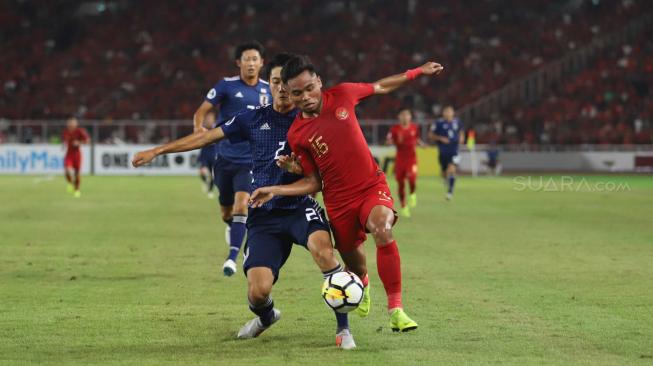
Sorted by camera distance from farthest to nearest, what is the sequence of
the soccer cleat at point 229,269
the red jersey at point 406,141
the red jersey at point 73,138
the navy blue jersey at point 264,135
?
1. the red jersey at point 73,138
2. the red jersey at point 406,141
3. the soccer cleat at point 229,269
4. the navy blue jersey at point 264,135

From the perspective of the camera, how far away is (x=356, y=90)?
797cm

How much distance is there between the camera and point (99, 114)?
50688 millimetres

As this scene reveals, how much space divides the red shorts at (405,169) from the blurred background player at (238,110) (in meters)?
11.3

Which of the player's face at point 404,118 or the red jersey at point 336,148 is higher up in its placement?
the player's face at point 404,118

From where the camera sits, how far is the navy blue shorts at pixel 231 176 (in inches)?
492

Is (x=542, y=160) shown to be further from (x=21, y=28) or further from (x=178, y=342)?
(x=178, y=342)

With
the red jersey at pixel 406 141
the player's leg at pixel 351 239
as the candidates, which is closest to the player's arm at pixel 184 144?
the player's leg at pixel 351 239

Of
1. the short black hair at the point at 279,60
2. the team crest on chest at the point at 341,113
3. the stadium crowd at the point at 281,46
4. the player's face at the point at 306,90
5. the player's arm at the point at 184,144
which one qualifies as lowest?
the player's arm at the point at 184,144

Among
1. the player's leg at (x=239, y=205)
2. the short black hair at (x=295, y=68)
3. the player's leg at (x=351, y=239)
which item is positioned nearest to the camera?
the short black hair at (x=295, y=68)

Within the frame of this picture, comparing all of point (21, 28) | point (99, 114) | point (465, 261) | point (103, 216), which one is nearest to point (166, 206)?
point (103, 216)

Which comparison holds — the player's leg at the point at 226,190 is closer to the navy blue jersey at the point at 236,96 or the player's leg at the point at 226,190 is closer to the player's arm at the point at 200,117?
the navy blue jersey at the point at 236,96

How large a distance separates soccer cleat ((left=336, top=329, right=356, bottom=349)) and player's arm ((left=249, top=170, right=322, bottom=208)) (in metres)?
1.07

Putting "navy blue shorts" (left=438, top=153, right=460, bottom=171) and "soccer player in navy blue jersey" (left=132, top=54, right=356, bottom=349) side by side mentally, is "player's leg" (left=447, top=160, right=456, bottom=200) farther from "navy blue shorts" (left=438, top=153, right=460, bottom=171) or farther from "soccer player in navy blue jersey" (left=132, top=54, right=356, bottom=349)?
"soccer player in navy blue jersey" (left=132, top=54, right=356, bottom=349)

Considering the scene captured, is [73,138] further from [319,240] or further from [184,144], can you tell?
[319,240]
